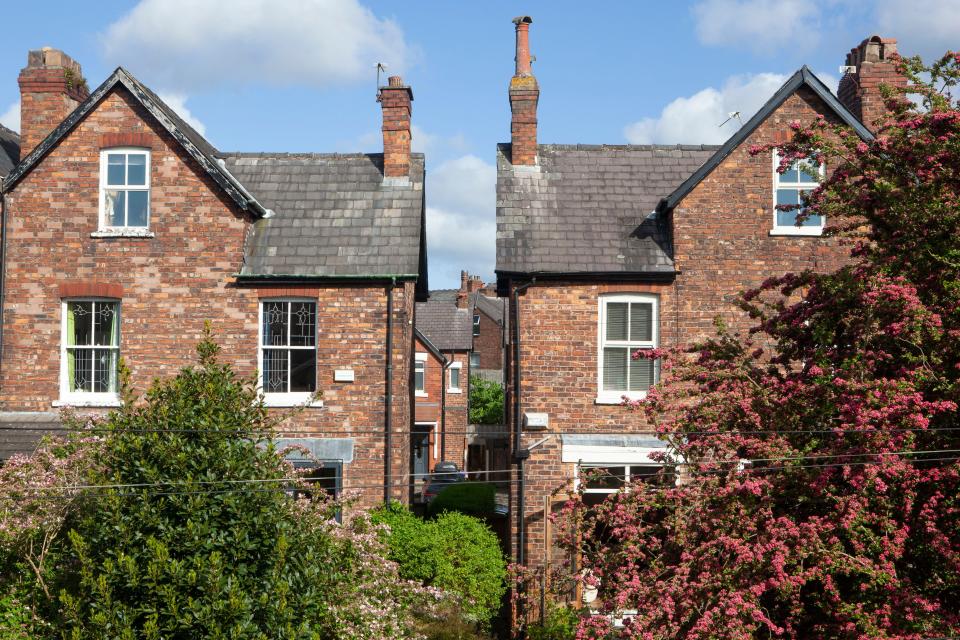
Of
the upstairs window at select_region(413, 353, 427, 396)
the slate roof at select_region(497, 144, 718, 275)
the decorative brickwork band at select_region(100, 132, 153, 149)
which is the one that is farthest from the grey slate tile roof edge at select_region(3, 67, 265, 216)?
the upstairs window at select_region(413, 353, 427, 396)

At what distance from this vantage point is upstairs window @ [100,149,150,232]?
19891 millimetres

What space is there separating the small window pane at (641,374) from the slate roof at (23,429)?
10719mm

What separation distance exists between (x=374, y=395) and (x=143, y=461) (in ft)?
24.9

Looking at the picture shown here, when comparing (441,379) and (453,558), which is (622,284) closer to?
(453,558)

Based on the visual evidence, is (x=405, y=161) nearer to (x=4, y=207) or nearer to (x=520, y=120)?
(x=520, y=120)

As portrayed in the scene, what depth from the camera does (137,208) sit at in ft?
65.3

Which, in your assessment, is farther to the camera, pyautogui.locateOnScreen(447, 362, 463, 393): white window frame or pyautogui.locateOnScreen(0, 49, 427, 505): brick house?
pyautogui.locateOnScreen(447, 362, 463, 393): white window frame

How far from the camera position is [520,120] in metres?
20.8

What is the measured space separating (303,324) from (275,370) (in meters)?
1.05

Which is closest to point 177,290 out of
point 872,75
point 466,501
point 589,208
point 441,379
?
point 466,501

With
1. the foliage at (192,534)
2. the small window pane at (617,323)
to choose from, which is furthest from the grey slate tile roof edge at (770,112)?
the foliage at (192,534)

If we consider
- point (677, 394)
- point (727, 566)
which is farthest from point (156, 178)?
point (727, 566)

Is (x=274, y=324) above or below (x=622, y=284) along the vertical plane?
below

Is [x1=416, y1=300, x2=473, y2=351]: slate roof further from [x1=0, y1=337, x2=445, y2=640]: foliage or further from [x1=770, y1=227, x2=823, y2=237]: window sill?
[x1=0, y1=337, x2=445, y2=640]: foliage
